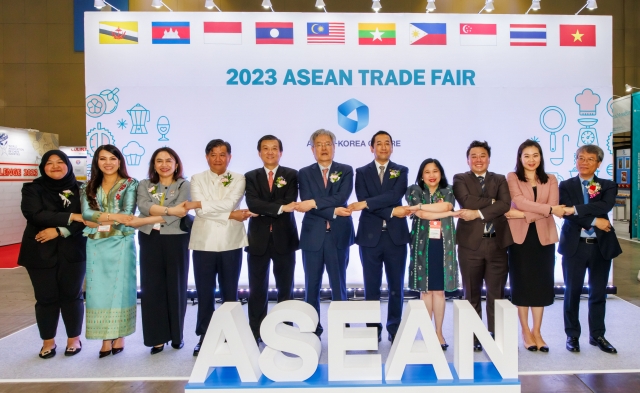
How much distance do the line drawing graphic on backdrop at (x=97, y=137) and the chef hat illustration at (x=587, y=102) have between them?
197 inches

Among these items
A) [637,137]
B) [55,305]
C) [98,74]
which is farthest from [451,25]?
[637,137]

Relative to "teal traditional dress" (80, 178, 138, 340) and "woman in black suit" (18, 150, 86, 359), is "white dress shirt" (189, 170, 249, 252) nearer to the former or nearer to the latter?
"teal traditional dress" (80, 178, 138, 340)

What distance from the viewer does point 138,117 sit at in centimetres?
488

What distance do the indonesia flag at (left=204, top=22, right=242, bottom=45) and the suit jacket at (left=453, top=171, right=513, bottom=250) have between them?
2869mm

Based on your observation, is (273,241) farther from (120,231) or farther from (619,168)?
(619,168)

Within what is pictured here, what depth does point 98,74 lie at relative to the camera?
15.9ft

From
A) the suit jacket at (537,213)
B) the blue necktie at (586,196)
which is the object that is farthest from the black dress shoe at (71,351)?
the blue necktie at (586,196)

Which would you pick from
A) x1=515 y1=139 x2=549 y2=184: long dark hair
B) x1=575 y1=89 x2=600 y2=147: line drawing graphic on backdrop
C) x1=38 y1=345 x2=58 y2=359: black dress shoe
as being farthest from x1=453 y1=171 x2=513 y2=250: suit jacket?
x1=38 y1=345 x2=58 y2=359: black dress shoe

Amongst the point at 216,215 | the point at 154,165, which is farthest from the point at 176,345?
the point at 154,165

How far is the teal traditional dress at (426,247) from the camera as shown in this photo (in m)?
3.43

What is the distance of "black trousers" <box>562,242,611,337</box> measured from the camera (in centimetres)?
346

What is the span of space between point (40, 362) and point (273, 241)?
6.41 ft

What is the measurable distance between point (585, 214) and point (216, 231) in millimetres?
2712

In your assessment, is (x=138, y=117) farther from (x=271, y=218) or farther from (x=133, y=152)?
(x=271, y=218)
